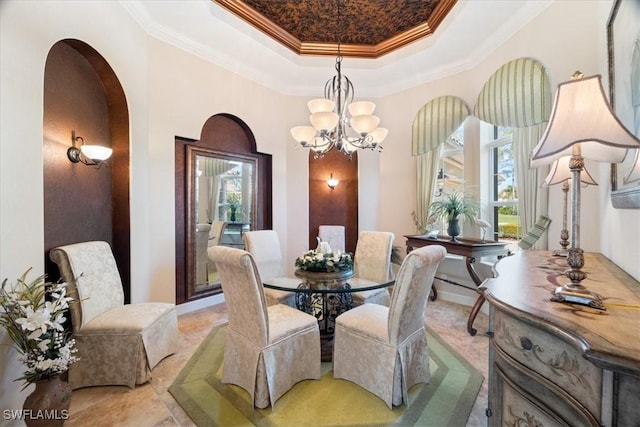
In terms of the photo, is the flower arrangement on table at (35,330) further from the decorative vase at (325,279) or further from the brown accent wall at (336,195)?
the brown accent wall at (336,195)

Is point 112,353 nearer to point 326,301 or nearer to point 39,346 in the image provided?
point 39,346

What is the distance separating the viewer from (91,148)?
7.70 ft

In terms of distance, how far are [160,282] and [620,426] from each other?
3.68 metres

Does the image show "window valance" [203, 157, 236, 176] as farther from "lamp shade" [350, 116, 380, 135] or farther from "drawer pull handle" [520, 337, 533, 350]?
"drawer pull handle" [520, 337, 533, 350]

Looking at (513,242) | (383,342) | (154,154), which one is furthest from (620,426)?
(154,154)

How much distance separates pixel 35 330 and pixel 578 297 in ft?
8.45

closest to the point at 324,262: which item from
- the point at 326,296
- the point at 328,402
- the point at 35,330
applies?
the point at 326,296

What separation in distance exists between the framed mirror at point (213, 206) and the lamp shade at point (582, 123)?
363cm

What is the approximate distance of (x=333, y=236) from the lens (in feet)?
14.8

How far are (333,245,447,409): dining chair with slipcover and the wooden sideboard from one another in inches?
23.2

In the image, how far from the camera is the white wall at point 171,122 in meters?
1.71

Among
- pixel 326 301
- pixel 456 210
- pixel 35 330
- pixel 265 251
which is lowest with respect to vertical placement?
pixel 326 301

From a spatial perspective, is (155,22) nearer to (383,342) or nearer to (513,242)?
(383,342)

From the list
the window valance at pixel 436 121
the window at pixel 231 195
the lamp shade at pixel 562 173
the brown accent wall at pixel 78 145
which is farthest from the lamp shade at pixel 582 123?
the window at pixel 231 195
